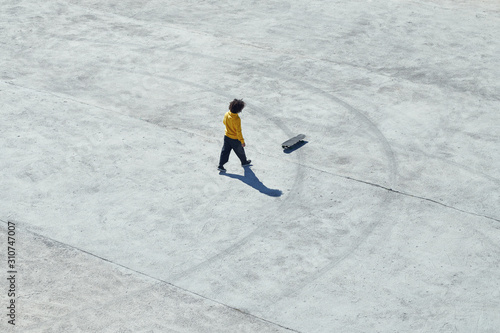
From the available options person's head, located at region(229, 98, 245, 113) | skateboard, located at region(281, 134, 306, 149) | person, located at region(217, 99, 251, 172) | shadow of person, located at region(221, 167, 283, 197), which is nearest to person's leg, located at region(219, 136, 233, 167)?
person, located at region(217, 99, 251, 172)

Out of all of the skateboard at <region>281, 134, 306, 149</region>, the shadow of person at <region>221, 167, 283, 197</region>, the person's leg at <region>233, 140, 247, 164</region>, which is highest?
the person's leg at <region>233, 140, 247, 164</region>

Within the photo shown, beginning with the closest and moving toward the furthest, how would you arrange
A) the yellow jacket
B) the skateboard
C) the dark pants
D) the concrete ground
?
the concrete ground
the yellow jacket
the dark pants
the skateboard

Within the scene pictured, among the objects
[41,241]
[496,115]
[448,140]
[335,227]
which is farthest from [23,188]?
[496,115]

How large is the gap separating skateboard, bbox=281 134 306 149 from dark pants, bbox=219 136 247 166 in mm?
1120

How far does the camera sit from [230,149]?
44.2 feet

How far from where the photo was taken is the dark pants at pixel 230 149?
1331 centimetres

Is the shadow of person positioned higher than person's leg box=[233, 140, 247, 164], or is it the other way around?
person's leg box=[233, 140, 247, 164]

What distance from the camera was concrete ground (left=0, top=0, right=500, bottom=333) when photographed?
10.3 m

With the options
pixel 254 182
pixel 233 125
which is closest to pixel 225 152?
pixel 233 125

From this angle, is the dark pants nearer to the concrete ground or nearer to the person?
the person

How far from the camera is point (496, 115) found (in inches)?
630

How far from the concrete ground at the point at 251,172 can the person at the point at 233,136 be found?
15.0 inches

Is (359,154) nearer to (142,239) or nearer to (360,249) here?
(360,249)

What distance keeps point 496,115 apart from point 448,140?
1.96m
